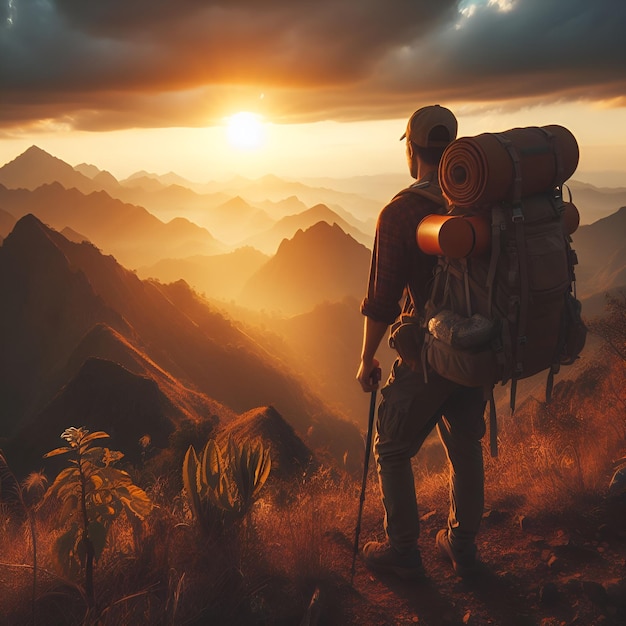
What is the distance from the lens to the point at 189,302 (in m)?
69.2

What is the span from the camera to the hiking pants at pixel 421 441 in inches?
120

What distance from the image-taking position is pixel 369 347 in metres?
3.11

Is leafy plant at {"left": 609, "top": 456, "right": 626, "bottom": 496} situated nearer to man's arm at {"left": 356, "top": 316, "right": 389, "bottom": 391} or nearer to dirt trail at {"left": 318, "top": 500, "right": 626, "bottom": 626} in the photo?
dirt trail at {"left": 318, "top": 500, "right": 626, "bottom": 626}

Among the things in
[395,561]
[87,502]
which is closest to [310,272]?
[395,561]

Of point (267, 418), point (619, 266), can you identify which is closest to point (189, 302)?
point (267, 418)

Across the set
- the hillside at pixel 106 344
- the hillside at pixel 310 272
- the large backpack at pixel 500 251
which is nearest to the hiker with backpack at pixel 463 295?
the large backpack at pixel 500 251

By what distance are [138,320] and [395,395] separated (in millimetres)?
54917

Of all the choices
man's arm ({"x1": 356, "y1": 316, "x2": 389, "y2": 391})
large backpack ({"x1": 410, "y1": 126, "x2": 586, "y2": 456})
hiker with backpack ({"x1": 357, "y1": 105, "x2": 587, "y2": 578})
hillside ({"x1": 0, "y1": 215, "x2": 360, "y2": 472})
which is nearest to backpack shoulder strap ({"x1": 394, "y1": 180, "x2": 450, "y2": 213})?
hiker with backpack ({"x1": 357, "y1": 105, "x2": 587, "y2": 578})

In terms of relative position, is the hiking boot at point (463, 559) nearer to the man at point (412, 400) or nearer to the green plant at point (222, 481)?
the man at point (412, 400)

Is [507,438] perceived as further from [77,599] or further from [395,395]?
[77,599]

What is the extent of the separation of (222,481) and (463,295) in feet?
6.03

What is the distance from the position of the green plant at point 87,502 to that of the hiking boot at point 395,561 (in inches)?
62.6

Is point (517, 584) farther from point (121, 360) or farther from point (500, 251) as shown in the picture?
point (121, 360)

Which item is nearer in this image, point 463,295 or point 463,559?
point 463,295
